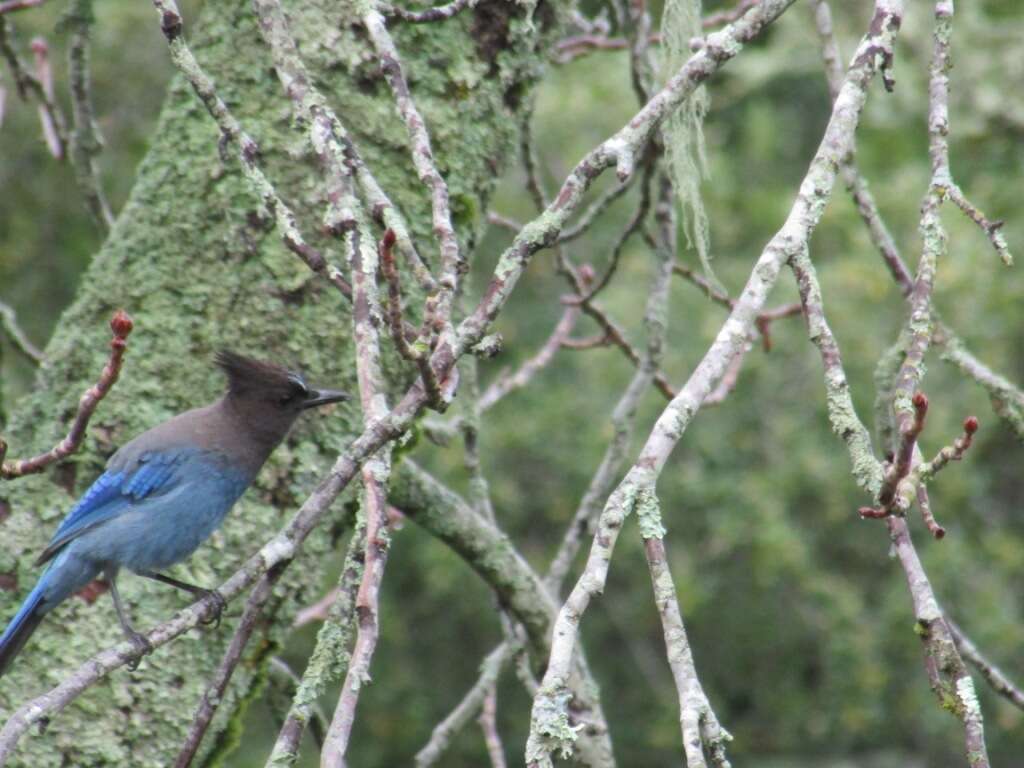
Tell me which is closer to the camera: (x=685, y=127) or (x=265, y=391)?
(x=265, y=391)

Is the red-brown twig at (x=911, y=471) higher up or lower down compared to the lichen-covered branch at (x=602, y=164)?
lower down

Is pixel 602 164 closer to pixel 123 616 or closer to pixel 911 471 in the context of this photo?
pixel 911 471

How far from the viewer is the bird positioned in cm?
318

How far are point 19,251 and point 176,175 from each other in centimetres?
480

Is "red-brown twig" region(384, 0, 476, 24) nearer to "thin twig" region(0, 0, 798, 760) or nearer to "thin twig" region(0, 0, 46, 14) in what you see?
"thin twig" region(0, 0, 798, 760)

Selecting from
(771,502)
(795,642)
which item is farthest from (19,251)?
(795,642)

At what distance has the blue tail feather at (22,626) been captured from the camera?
3031mm

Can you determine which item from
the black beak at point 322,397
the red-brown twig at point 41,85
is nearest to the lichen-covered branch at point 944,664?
the black beak at point 322,397

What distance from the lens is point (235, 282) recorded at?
335 centimetres

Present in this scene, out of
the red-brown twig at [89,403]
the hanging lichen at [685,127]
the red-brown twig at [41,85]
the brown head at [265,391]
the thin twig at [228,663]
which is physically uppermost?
the red-brown twig at [41,85]

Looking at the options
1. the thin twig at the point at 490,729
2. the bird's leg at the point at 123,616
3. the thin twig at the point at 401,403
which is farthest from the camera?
the thin twig at the point at 490,729

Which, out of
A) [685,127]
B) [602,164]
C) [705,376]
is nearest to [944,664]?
[705,376]

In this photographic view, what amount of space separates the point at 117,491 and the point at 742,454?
15.3ft

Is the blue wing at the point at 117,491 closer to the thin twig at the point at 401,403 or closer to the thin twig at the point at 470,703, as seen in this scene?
the thin twig at the point at 401,403
